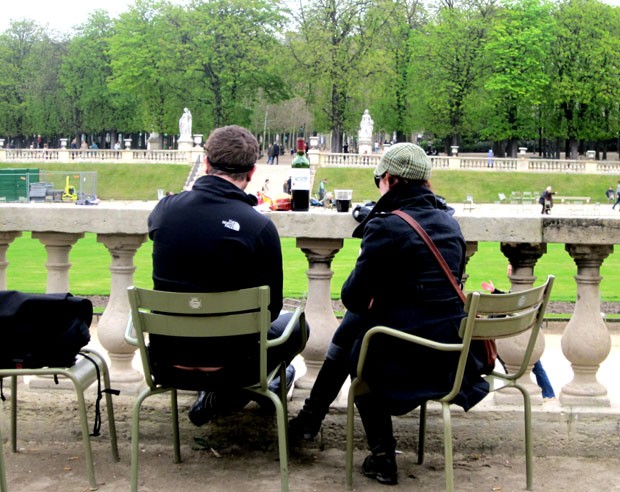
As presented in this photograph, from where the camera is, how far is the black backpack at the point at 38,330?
3979 millimetres

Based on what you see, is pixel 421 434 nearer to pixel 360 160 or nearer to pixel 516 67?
pixel 360 160

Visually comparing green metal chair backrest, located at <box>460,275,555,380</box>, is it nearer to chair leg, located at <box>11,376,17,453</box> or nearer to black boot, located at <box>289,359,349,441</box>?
black boot, located at <box>289,359,349,441</box>

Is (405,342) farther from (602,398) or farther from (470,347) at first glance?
(602,398)

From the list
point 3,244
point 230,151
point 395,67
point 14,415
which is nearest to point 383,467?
point 230,151

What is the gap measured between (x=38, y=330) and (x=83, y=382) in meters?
0.30

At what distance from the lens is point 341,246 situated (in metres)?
4.66

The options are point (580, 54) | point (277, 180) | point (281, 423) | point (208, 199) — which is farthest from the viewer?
point (580, 54)

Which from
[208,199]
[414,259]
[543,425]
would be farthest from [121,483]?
[543,425]

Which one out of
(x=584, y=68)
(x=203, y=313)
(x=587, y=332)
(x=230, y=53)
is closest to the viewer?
(x=203, y=313)

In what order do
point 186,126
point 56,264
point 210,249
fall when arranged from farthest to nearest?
point 186,126 → point 56,264 → point 210,249

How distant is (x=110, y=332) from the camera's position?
481cm

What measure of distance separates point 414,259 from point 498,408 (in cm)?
110

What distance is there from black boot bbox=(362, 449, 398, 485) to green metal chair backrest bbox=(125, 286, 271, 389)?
0.83m

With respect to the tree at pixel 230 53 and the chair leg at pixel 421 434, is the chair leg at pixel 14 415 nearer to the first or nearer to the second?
the chair leg at pixel 421 434
